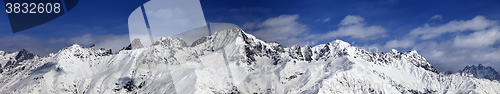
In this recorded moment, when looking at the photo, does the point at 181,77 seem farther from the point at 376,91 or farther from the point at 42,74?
the point at 376,91

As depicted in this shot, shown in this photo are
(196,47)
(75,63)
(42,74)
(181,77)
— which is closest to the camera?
(181,77)

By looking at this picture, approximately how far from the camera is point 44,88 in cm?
15300

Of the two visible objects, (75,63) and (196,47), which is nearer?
(75,63)

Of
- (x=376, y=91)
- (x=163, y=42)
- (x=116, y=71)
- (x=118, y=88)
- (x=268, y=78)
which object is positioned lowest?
(x=376, y=91)

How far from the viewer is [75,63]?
173 m

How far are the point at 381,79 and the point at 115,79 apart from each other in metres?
164

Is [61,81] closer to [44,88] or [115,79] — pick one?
[44,88]

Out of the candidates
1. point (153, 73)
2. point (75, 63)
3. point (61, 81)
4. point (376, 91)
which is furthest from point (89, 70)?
point (376, 91)

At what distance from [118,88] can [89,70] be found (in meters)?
27.3

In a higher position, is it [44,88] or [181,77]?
[44,88]

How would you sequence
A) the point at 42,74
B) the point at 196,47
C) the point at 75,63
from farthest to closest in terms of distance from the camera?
the point at 196,47 < the point at 75,63 < the point at 42,74

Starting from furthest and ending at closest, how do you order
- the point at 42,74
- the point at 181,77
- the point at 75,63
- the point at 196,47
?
the point at 196,47, the point at 75,63, the point at 42,74, the point at 181,77

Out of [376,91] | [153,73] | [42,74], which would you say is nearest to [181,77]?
[153,73]

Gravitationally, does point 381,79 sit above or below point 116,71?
below
